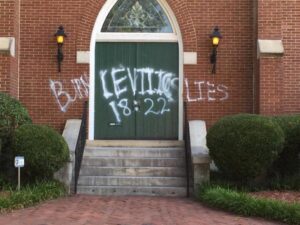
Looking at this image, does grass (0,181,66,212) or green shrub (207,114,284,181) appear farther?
green shrub (207,114,284,181)

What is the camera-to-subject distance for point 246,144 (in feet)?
32.8

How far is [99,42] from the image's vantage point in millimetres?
13523

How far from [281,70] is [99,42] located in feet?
15.0

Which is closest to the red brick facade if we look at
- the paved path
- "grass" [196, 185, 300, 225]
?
the paved path

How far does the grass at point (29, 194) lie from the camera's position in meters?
8.99

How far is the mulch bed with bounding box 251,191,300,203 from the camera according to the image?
935 cm

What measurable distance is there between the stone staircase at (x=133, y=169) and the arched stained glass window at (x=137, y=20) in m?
2.97

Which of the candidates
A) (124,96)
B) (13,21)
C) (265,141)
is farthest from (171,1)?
(265,141)

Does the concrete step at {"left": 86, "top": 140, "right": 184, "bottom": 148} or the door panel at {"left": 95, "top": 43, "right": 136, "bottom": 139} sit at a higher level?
the door panel at {"left": 95, "top": 43, "right": 136, "bottom": 139}

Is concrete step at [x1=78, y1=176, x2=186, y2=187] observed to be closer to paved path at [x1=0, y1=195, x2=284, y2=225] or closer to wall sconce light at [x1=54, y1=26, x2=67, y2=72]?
paved path at [x1=0, y1=195, x2=284, y2=225]

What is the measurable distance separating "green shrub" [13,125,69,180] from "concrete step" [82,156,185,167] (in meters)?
1.42

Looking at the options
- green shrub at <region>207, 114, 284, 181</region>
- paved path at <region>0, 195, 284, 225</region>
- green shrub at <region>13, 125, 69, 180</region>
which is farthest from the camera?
green shrub at <region>13, 125, 69, 180</region>

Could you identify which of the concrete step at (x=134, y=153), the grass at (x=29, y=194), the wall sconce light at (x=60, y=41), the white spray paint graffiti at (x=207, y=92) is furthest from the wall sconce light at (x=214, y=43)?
the grass at (x=29, y=194)

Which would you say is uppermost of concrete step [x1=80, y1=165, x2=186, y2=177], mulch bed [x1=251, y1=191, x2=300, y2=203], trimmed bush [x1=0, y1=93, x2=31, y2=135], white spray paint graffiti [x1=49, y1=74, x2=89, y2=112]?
white spray paint graffiti [x1=49, y1=74, x2=89, y2=112]
